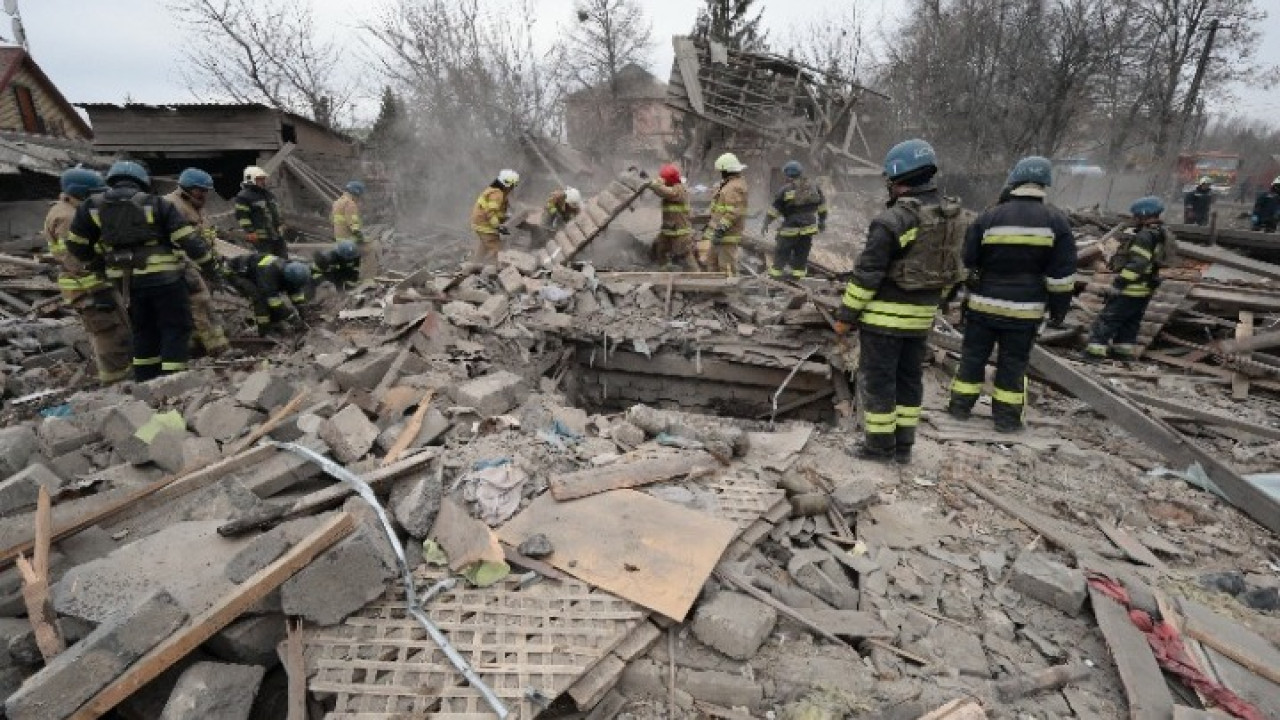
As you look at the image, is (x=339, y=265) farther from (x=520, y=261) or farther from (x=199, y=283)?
(x=520, y=261)

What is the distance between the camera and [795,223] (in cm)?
830

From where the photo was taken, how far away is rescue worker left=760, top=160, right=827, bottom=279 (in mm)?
A: 8180

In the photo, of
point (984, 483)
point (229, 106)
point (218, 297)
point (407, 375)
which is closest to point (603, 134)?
point (229, 106)

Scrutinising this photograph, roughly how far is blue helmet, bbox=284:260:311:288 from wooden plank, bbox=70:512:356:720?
437 centimetres

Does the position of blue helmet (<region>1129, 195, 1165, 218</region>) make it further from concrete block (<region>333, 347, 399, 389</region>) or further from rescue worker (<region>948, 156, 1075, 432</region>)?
concrete block (<region>333, 347, 399, 389</region>)

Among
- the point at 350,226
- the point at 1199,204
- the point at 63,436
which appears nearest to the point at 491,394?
the point at 63,436

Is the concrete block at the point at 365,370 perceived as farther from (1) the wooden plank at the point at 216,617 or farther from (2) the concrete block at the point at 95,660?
(2) the concrete block at the point at 95,660

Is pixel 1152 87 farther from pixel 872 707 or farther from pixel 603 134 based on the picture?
pixel 872 707

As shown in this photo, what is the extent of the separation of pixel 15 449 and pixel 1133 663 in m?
5.62

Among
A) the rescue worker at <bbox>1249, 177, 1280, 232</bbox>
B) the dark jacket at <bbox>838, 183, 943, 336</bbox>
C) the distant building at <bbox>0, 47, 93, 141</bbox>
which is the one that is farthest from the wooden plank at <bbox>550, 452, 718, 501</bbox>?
the distant building at <bbox>0, 47, 93, 141</bbox>

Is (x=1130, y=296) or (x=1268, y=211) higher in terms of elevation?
(x=1268, y=211)

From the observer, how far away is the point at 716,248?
333 inches

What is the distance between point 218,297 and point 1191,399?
1063 centimetres

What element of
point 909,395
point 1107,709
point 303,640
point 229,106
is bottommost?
point 1107,709
